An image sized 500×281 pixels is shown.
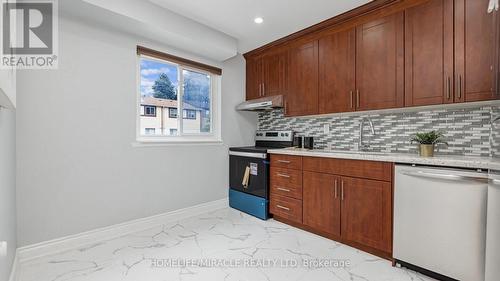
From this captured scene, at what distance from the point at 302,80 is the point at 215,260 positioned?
227 centimetres

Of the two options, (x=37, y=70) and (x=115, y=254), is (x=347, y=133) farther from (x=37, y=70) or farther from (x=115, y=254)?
(x=37, y=70)

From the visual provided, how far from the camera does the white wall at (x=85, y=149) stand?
2010 millimetres

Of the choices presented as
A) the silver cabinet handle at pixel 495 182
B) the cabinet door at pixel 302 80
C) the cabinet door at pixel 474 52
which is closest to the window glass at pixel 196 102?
the cabinet door at pixel 302 80

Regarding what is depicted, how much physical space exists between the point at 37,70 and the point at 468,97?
3.57 metres

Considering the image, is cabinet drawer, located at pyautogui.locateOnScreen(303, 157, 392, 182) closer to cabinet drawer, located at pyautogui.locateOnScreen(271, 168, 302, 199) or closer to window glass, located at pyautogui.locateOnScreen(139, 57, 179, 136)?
cabinet drawer, located at pyautogui.locateOnScreen(271, 168, 302, 199)

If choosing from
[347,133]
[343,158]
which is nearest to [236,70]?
[347,133]

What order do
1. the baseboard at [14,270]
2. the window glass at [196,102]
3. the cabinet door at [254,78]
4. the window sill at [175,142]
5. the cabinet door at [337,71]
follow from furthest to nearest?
the cabinet door at [254,78], the window glass at [196,102], the window sill at [175,142], the cabinet door at [337,71], the baseboard at [14,270]

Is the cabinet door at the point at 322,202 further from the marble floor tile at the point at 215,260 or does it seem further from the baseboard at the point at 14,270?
the baseboard at the point at 14,270

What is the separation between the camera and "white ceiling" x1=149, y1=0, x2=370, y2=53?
7.63 feet

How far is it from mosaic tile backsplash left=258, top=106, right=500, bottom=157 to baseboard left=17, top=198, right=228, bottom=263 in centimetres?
185

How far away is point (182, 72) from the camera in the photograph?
315 centimetres

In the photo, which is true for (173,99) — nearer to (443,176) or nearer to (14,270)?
(14,270)

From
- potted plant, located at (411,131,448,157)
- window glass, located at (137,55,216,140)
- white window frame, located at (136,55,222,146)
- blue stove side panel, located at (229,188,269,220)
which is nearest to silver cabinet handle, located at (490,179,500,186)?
potted plant, located at (411,131,448,157)

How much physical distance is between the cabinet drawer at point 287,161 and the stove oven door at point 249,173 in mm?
114
